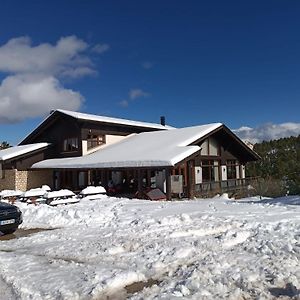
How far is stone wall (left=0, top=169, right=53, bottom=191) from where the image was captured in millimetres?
28062

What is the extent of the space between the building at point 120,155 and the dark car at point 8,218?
964 cm

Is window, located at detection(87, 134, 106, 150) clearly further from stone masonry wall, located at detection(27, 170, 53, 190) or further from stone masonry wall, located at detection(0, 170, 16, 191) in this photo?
stone masonry wall, located at detection(0, 170, 16, 191)

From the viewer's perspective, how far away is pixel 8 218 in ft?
37.2

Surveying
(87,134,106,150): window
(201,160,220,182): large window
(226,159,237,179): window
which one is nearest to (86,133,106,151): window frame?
(87,134,106,150): window

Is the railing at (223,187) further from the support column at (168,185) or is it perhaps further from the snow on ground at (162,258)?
the snow on ground at (162,258)

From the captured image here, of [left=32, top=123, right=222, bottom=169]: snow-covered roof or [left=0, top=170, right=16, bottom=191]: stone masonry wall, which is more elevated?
[left=32, top=123, right=222, bottom=169]: snow-covered roof

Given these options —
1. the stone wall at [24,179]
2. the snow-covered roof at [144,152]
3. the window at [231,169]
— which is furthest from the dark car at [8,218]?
the window at [231,169]

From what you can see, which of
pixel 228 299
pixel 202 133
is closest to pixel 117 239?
pixel 228 299

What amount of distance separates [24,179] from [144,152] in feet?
34.7

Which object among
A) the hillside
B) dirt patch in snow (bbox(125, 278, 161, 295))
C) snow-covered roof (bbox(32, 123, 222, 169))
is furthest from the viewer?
the hillside

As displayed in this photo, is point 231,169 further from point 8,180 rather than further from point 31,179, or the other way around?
point 8,180

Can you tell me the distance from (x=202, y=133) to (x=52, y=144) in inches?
465

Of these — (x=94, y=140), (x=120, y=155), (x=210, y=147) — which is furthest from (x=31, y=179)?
(x=210, y=147)

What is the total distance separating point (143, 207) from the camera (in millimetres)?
14938
